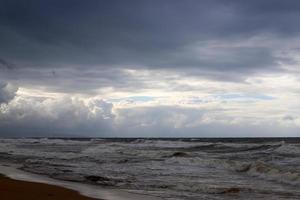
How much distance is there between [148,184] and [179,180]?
5.55 feet

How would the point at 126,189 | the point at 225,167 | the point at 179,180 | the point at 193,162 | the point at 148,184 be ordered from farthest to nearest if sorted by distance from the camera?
the point at 193,162, the point at 225,167, the point at 179,180, the point at 148,184, the point at 126,189

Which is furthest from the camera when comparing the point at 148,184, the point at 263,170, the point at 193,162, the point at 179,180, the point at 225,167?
the point at 193,162

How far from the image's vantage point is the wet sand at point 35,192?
981 centimetres

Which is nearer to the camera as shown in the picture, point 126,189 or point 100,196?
point 100,196

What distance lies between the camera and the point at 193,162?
2483 centimetres

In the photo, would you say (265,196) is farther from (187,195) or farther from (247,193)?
(187,195)

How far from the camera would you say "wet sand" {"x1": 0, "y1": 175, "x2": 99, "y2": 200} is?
386 inches

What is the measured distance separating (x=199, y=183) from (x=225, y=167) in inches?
318

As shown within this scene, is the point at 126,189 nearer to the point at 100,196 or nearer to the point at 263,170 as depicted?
the point at 100,196

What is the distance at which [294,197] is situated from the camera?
11.8 meters

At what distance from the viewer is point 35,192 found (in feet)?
35.1

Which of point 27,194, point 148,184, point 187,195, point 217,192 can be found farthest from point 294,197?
point 27,194

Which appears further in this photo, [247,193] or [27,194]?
[247,193]

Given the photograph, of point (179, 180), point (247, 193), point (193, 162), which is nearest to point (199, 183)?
point (179, 180)
